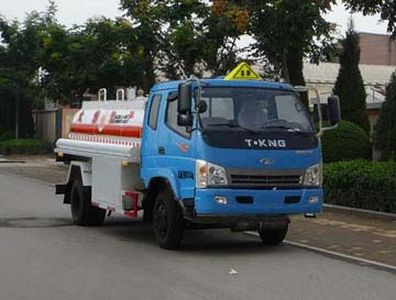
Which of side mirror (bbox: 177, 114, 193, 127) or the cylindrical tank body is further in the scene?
the cylindrical tank body

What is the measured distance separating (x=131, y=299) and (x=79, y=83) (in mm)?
23842

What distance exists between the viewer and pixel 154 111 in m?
12.2

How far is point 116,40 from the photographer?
28.2 metres

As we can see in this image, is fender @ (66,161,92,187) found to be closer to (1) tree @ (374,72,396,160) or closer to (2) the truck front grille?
(2) the truck front grille

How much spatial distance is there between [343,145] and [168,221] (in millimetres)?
11051

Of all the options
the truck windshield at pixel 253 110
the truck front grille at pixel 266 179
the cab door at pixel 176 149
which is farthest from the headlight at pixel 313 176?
the cab door at pixel 176 149

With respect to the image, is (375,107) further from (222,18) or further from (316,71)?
(316,71)

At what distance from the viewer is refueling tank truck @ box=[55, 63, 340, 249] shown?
1085cm

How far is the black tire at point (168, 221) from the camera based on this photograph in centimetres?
1143

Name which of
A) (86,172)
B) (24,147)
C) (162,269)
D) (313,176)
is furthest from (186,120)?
(24,147)

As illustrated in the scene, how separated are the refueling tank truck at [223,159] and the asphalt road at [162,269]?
53cm

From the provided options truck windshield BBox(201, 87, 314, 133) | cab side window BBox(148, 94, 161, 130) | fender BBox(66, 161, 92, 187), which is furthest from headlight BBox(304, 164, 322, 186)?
fender BBox(66, 161, 92, 187)

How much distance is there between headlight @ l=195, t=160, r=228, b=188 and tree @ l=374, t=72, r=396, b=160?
10980mm

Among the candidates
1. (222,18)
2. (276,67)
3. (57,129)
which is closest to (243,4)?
(222,18)
